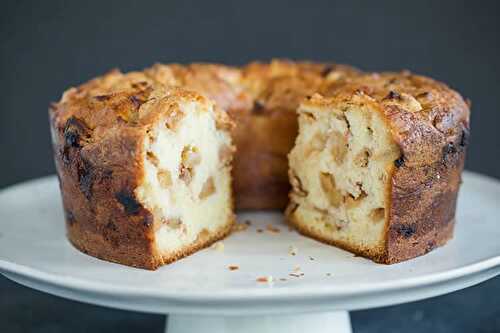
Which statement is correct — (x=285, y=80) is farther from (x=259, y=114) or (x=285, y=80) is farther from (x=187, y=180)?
(x=187, y=180)

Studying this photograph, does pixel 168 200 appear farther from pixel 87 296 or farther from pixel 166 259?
pixel 87 296

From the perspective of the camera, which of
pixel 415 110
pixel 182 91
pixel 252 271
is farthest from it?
pixel 182 91

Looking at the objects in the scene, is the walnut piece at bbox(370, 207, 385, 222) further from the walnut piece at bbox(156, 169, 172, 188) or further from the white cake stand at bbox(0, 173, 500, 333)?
the walnut piece at bbox(156, 169, 172, 188)

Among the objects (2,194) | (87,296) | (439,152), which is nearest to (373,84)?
(439,152)

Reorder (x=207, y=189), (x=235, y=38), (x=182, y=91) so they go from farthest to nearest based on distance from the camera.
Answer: (x=235, y=38) < (x=207, y=189) < (x=182, y=91)

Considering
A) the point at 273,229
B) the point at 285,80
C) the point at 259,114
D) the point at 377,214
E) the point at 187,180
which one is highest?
A: the point at 285,80

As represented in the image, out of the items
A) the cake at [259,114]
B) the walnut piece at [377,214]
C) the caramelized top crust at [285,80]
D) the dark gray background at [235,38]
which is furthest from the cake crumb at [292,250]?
the dark gray background at [235,38]

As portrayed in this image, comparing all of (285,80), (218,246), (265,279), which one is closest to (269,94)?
(285,80)
